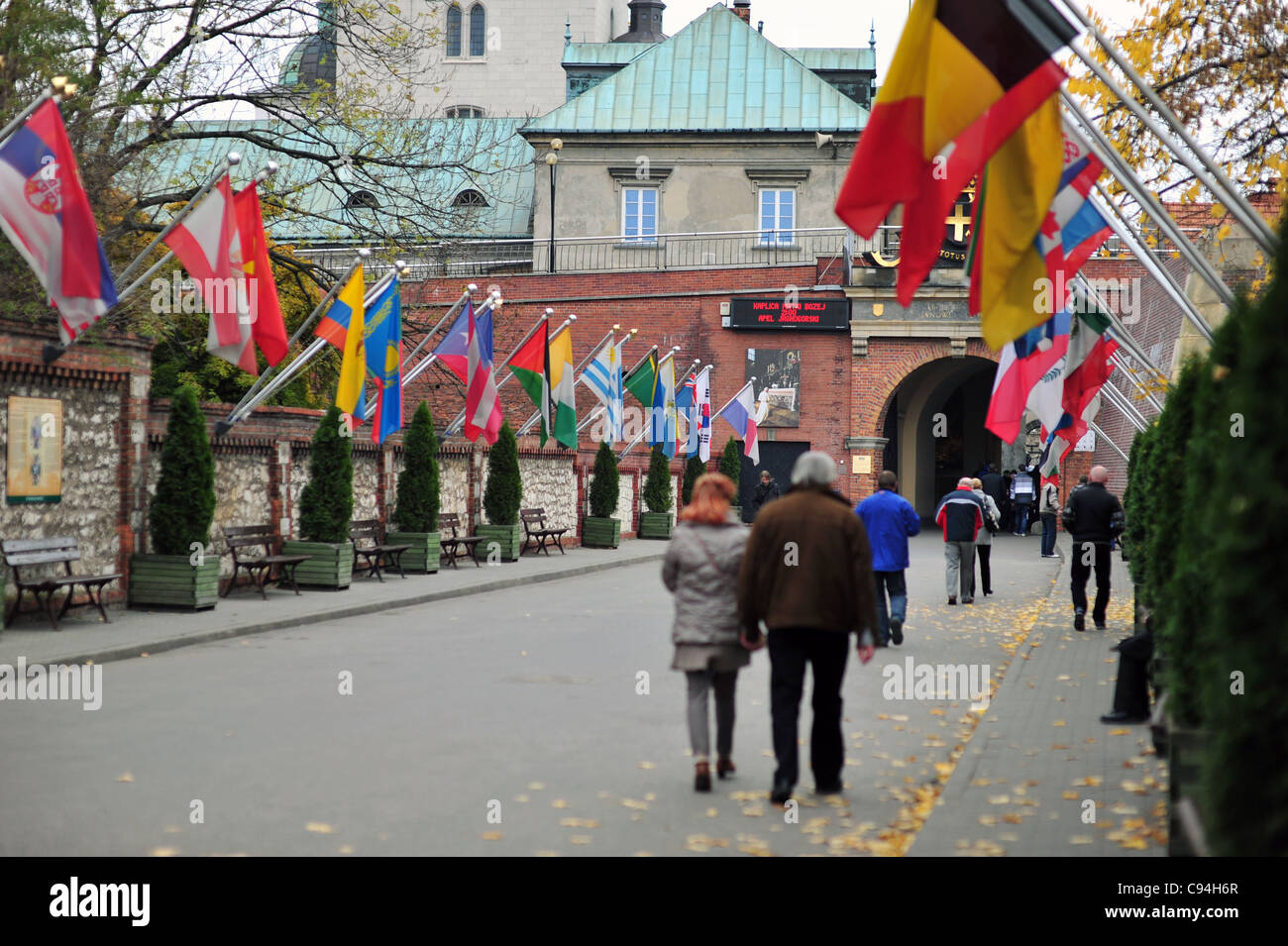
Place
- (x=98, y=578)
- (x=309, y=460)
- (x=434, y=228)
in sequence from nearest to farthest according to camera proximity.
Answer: (x=98, y=578) → (x=309, y=460) → (x=434, y=228)

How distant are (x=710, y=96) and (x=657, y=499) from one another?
19.0m

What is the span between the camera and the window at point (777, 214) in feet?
159

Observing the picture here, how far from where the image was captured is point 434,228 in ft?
84.7

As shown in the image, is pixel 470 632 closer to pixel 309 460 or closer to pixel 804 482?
pixel 309 460

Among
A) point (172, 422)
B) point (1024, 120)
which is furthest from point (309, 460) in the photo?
point (1024, 120)

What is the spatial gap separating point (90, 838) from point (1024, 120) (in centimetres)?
630

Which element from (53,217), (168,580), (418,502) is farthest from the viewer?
(418,502)

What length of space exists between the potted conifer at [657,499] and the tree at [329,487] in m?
17.9

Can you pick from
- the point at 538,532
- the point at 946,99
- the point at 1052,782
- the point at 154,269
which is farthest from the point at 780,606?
the point at 538,532

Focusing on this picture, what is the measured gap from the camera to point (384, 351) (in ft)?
64.4

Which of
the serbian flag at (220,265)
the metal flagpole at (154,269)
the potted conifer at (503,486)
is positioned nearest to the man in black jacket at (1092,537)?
the serbian flag at (220,265)

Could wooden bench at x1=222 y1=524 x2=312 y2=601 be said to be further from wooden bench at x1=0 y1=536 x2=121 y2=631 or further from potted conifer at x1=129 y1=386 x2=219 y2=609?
wooden bench at x1=0 y1=536 x2=121 y2=631

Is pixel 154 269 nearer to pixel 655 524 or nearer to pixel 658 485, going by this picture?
pixel 655 524

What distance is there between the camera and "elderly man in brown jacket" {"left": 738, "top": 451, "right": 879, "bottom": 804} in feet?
25.3
